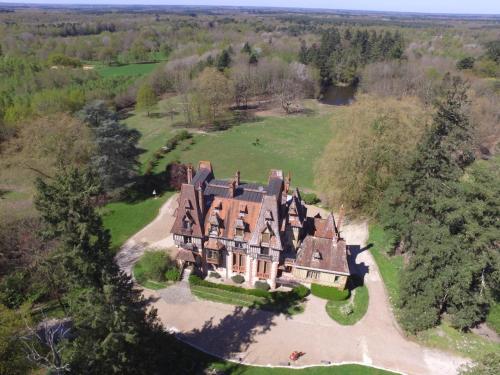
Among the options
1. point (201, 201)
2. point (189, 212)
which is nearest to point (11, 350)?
point (189, 212)

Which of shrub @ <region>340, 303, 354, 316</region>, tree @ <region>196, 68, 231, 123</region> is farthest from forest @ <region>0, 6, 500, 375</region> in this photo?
shrub @ <region>340, 303, 354, 316</region>

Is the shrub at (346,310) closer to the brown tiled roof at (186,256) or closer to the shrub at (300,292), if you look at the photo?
the shrub at (300,292)

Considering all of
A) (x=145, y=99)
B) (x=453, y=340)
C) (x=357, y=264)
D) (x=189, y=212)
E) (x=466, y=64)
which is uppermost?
(x=466, y=64)

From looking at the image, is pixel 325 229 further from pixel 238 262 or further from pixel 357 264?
pixel 238 262

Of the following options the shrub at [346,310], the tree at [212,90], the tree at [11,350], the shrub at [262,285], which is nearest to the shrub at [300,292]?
the shrub at [262,285]

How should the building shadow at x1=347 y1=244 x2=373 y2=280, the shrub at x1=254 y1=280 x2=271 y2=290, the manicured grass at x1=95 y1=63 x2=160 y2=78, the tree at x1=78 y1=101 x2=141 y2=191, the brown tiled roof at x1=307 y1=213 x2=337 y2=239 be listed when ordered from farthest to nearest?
the manicured grass at x1=95 y1=63 x2=160 y2=78 < the tree at x1=78 y1=101 x2=141 y2=191 < the building shadow at x1=347 y1=244 x2=373 y2=280 < the brown tiled roof at x1=307 y1=213 x2=337 y2=239 < the shrub at x1=254 y1=280 x2=271 y2=290

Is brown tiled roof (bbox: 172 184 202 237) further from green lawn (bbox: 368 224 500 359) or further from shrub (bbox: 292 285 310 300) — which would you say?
green lawn (bbox: 368 224 500 359)

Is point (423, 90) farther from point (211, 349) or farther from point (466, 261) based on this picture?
point (211, 349)
